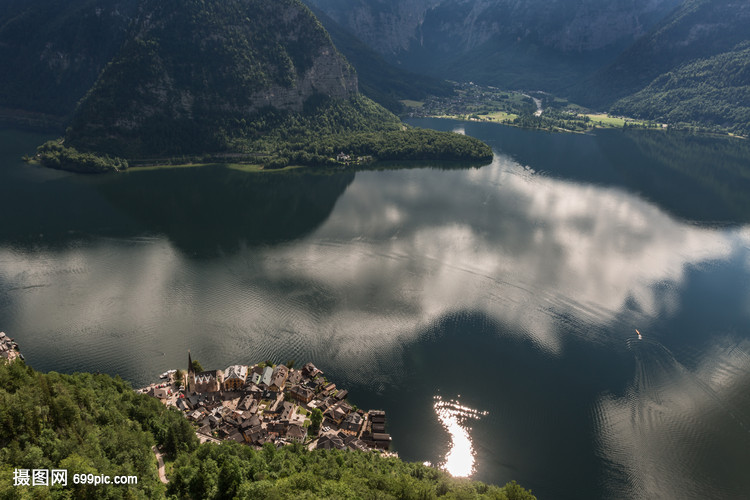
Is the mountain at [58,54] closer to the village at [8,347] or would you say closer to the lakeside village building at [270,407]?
the village at [8,347]

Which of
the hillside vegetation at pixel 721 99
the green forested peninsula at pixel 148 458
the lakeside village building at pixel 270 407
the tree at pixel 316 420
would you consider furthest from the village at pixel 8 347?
the hillside vegetation at pixel 721 99

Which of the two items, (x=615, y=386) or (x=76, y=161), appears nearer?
(x=615, y=386)

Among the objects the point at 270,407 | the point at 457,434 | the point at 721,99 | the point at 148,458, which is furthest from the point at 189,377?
the point at 721,99

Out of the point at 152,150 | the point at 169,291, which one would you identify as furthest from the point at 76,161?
the point at 169,291

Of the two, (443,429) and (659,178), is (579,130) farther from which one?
(443,429)

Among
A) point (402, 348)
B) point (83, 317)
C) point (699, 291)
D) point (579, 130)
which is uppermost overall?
point (579, 130)

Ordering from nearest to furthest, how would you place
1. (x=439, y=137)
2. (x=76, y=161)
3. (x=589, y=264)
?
(x=589, y=264), (x=76, y=161), (x=439, y=137)

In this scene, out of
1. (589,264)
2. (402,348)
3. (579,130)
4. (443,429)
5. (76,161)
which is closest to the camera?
(443,429)

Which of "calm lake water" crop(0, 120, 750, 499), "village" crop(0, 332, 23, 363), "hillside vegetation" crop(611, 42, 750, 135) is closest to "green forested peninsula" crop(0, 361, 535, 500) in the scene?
"calm lake water" crop(0, 120, 750, 499)

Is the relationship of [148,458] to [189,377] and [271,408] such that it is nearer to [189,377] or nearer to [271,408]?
[271,408]
